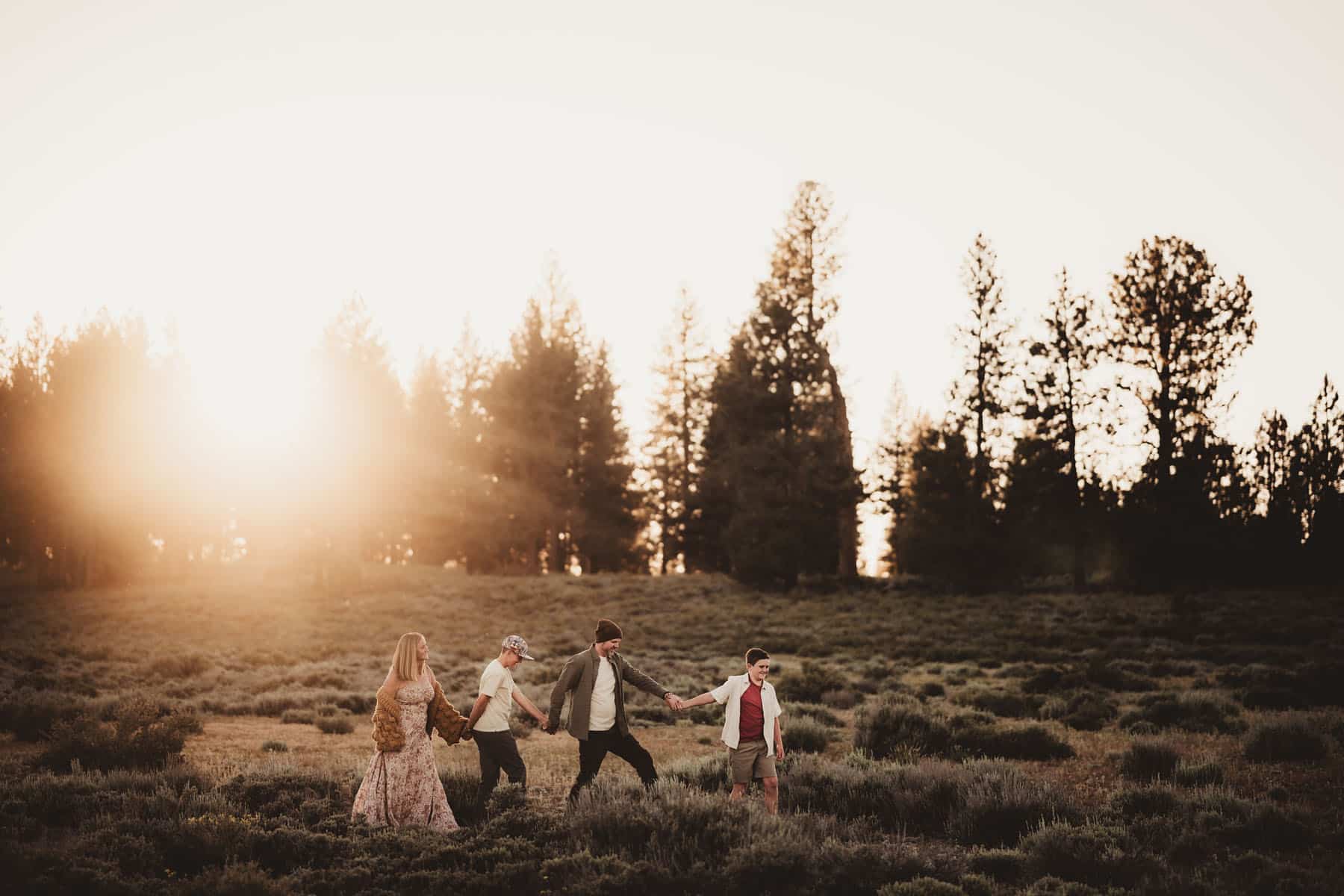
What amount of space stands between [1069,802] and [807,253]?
31408 millimetres

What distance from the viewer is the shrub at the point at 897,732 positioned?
13.1 meters

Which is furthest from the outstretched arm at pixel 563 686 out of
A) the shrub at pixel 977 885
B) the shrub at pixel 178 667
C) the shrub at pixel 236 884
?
the shrub at pixel 178 667

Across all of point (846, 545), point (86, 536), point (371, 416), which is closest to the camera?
point (846, 545)

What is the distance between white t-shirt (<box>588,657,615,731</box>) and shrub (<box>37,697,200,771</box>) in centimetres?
629

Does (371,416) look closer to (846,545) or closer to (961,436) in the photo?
(846,545)

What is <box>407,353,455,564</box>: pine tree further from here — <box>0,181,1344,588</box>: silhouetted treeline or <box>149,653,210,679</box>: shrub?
<box>149,653,210,679</box>: shrub

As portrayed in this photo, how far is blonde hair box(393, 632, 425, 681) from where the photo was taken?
28.3 ft

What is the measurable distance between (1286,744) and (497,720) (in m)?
10.1

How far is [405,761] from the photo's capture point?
8703mm

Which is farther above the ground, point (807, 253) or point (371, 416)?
point (807, 253)

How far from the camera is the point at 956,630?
27.6 meters

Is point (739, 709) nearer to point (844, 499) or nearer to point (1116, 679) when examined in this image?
point (1116, 679)

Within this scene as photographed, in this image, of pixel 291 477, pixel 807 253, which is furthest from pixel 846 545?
pixel 291 477

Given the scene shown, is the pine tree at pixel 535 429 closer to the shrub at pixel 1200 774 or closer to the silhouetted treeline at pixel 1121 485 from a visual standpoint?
the silhouetted treeline at pixel 1121 485
